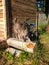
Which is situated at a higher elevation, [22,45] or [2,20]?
[2,20]

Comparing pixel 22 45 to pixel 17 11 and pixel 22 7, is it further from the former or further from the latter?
pixel 22 7

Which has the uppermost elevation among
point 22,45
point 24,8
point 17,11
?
point 24,8

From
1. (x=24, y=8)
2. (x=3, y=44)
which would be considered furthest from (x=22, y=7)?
(x=3, y=44)

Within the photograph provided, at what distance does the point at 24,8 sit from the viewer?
972cm

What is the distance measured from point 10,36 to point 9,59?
1.84 meters

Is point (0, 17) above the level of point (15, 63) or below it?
above

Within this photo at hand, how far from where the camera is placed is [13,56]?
6992 mm

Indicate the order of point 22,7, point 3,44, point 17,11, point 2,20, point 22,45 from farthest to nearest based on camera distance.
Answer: point 22,7 → point 17,11 → point 2,20 → point 3,44 → point 22,45

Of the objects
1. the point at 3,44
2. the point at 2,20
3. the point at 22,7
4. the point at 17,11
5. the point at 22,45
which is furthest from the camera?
the point at 22,7

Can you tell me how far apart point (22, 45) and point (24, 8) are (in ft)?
9.98

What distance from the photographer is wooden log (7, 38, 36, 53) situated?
7.12m

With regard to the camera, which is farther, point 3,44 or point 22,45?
point 3,44

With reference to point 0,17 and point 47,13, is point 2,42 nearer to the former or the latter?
point 0,17

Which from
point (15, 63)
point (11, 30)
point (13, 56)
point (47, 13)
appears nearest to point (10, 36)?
point (11, 30)
